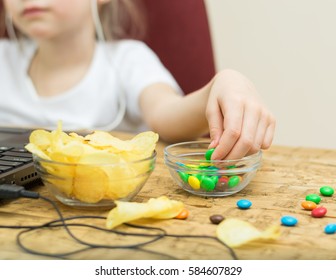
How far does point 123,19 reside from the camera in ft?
5.10

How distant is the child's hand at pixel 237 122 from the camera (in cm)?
71

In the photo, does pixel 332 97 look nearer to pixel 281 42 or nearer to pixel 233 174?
pixel 281 42

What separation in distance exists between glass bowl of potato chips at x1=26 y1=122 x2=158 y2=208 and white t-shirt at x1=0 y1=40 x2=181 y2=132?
70 centimetres

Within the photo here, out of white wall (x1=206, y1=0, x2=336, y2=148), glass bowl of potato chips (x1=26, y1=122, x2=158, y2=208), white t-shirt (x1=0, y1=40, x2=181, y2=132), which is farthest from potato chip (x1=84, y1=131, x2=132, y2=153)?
white wall (x1=206, y1=0, x2=336, y2=148)

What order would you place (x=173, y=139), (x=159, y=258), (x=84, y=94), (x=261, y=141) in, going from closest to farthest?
(x=159, y=258)
(x=261, y=141)
(x=173, y=139)
(x=84, y=94)

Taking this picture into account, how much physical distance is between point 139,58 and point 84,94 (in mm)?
165

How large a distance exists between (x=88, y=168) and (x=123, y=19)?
3.40 feet

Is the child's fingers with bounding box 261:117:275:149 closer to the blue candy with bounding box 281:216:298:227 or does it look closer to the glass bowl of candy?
the glass bowl of candy

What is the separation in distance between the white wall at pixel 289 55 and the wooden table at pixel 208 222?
1011 mm

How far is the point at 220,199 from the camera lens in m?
0.66

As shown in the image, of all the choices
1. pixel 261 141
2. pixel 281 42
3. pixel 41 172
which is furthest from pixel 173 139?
pixel 281 42

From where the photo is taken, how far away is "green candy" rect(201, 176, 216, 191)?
662mm

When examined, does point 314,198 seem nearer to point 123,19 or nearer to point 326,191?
point 326,191

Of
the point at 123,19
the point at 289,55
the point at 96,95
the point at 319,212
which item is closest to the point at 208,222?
the point at 319,212
